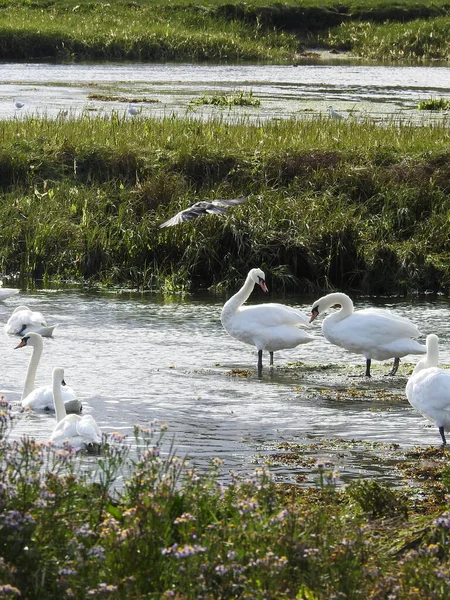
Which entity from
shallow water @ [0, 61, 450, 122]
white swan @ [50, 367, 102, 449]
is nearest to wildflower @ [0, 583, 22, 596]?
white swan @ [50, 367, 102, 449]

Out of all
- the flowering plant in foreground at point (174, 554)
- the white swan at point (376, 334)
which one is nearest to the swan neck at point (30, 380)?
the white swan at point (376, 334)

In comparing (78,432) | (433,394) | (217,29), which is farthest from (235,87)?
(78,432)

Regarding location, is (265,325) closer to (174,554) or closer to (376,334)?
(376,334)

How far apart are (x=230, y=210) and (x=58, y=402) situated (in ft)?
27.8

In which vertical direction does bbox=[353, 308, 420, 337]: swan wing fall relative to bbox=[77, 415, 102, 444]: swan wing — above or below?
below

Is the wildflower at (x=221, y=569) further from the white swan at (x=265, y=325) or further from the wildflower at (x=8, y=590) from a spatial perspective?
the white swan at (x=265, y=325)

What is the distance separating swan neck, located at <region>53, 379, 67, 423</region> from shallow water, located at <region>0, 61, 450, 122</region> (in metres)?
16.9

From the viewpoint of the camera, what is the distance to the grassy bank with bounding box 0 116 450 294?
17938 mm

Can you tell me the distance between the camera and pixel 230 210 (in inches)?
709

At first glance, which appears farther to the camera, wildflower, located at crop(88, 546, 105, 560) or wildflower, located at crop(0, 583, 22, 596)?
wildflower, located at crop(88, 546, 105, 560)

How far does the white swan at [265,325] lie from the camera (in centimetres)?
1351

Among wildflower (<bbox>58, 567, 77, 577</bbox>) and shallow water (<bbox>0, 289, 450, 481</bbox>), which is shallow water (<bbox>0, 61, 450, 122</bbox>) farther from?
wildflower (<bbox>58, 567, 77, 577</bbox>)

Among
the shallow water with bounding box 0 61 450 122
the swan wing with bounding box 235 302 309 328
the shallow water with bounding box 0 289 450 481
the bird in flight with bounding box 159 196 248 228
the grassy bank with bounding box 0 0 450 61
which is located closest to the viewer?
the shallow water with bounding box 0 289 450 481

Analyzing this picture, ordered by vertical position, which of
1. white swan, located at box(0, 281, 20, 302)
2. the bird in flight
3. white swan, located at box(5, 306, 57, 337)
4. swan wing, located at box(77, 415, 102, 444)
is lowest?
white swan, located at box(0, 281, 20, 302)
